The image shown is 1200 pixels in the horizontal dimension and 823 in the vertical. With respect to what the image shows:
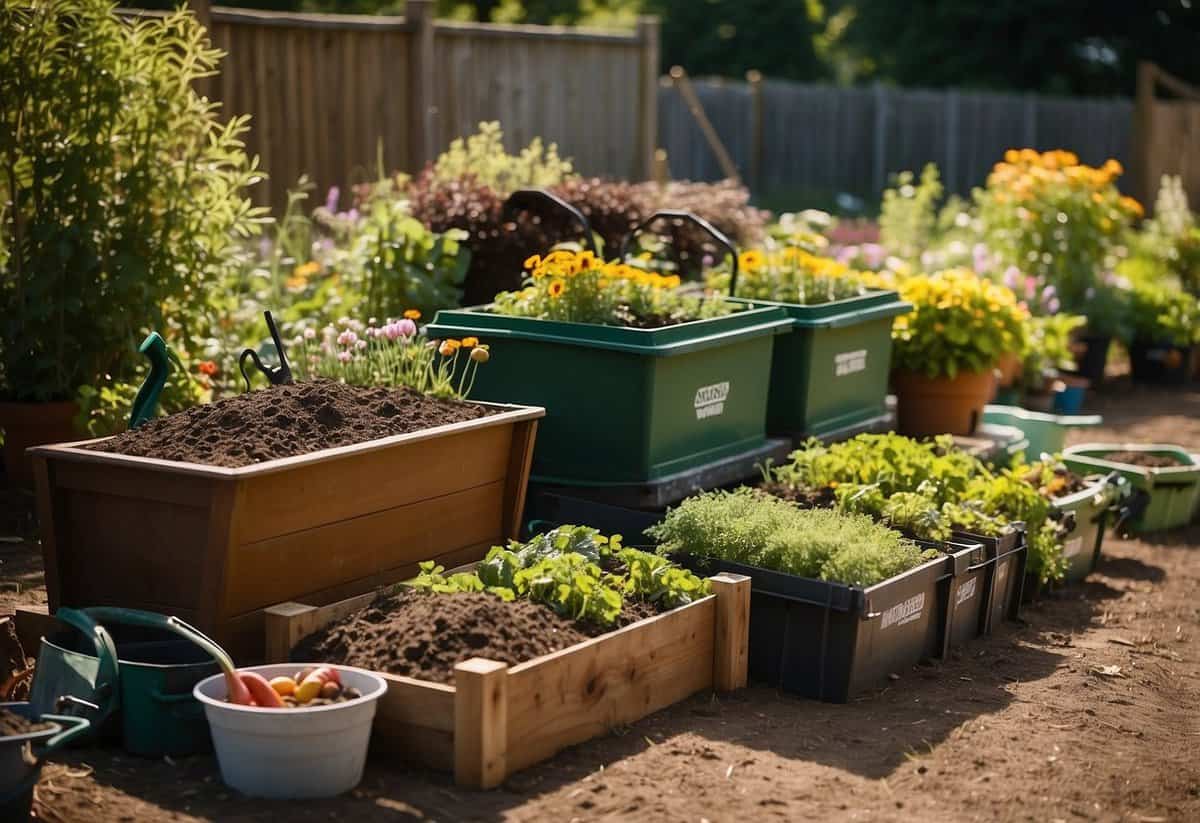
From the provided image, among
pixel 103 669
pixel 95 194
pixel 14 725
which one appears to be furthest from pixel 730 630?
pixel 95 194

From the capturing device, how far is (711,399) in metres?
5.77

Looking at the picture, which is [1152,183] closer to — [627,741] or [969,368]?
[969,368]

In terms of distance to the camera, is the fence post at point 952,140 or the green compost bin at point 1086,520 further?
the fence post at point 952,140

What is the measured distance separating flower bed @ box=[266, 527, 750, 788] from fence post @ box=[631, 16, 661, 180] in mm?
7429

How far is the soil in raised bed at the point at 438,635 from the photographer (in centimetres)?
399

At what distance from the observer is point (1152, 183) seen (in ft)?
52.4

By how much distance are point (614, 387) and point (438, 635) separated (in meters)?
1.62

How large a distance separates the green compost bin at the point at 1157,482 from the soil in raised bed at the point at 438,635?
3.72m

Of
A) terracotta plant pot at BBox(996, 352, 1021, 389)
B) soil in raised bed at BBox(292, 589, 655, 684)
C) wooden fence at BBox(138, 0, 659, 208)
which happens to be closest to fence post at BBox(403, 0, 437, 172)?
wooden fence at BBox(138, 0, 659, 208)

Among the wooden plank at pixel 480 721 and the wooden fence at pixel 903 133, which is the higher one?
the wooden fence at pixel 903 133

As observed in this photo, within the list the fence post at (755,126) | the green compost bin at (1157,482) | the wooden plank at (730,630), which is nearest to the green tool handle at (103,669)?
the wooden plank at (730,630)

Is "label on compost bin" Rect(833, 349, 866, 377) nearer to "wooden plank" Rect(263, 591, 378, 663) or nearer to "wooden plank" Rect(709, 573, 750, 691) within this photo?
"wooden plank" Rect(709, 573, 750, 691)

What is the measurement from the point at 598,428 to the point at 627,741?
156cm

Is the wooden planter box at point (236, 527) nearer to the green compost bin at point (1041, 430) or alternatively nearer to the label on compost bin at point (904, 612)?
the label on compost bin at point (904, 612)
